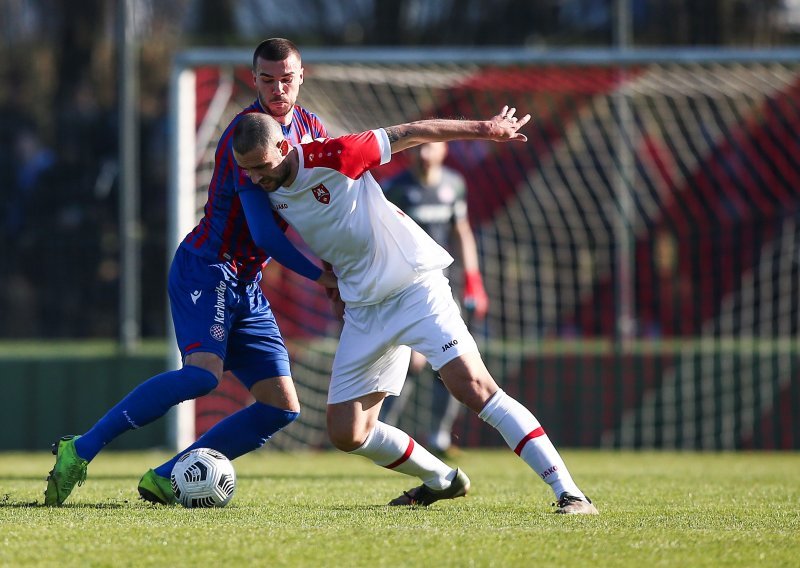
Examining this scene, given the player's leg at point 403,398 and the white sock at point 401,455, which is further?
the player's leg at point 403,398

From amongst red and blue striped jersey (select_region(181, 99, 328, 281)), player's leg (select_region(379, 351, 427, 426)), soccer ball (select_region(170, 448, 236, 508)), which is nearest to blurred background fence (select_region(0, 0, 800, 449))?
player's leg (select_region(379, 351, 427, 426))

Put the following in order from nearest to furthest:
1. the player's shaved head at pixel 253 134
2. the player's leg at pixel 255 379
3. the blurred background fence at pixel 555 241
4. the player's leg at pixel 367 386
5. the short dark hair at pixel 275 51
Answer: the player's shaved head at pixel 253 134, the player's leg at pixel 367 386, the short dark hair at pixel 275 51, the player's leg at pixel 255 379, the blurred background fence at pixel 555 241

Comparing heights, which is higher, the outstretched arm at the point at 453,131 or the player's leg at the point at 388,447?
the outstretched arm at the point at 453,131

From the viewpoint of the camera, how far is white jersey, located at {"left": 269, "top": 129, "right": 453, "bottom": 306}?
5547mm

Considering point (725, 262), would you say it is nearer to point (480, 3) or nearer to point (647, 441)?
point (647, 441)

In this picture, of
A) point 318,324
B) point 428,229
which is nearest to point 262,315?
point 428,229

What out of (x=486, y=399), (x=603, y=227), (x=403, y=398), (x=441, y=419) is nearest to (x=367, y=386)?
(x=486, y=399)

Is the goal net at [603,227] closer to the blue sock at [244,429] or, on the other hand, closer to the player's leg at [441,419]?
the player's leg at [441,419]

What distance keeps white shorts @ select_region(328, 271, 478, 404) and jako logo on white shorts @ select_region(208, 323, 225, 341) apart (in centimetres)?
57

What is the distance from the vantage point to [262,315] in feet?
20.6

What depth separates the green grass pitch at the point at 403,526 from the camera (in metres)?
4.45

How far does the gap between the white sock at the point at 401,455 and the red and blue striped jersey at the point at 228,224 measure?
1.00 metres

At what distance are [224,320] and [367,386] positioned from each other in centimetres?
77

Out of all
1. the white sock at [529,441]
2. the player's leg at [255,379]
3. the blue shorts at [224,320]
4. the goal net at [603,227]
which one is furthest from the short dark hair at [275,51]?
the goal net at [603,227]
